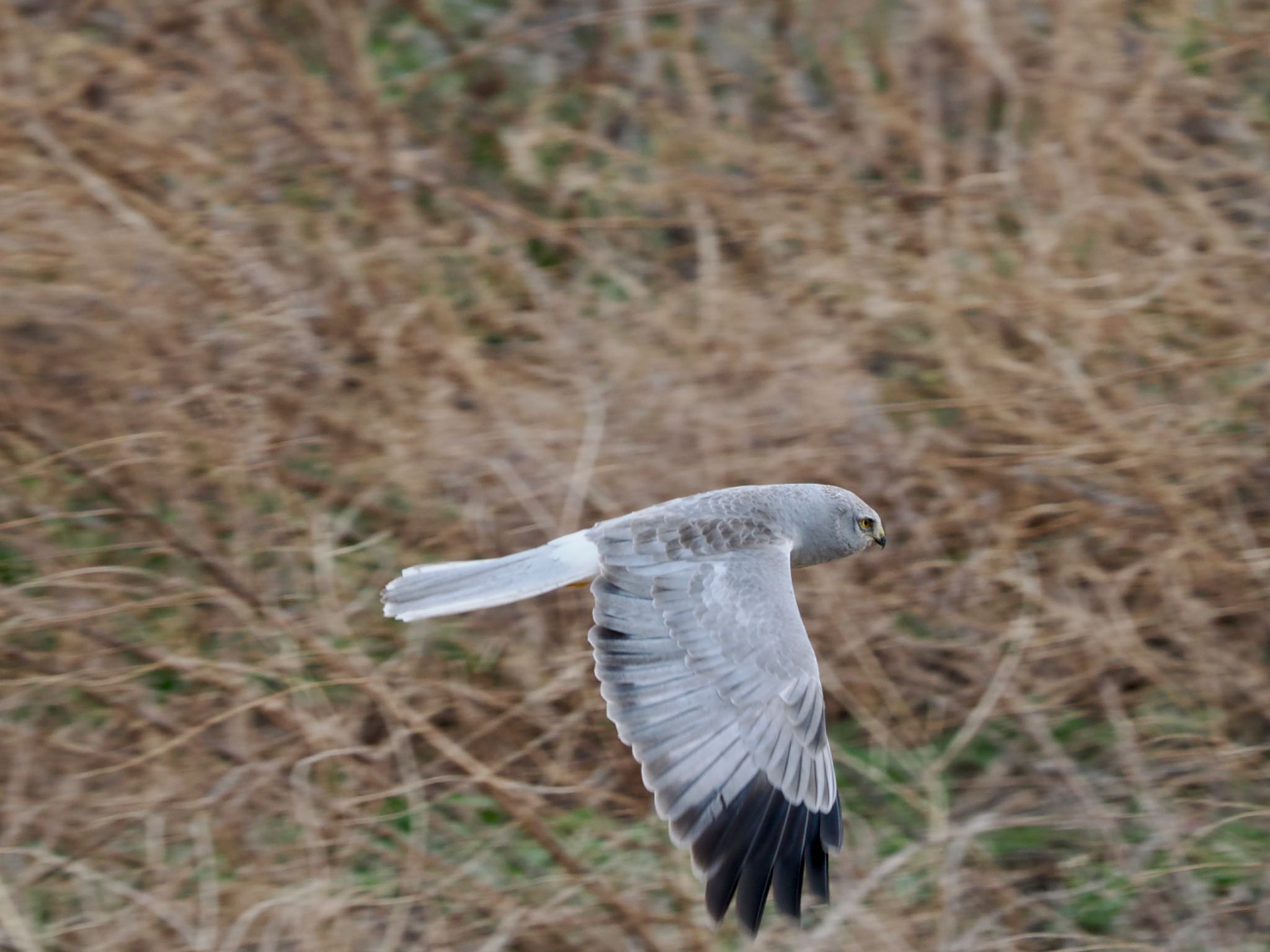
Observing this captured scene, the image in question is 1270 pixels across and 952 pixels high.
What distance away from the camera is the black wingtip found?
3.67 m

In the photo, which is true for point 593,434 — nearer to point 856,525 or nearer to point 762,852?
point 856,525

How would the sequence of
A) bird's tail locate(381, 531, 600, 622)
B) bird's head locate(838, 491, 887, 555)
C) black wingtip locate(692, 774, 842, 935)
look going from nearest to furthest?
black wingtip locate(692, 774, 842, 935)
bird's tail locate(381, 531, 600, 622)
bird's head locate(838, 491, 887, 555)

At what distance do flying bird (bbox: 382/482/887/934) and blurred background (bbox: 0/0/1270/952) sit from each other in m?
0.93

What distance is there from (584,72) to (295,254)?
2.09 m

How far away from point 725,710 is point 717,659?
147 mm

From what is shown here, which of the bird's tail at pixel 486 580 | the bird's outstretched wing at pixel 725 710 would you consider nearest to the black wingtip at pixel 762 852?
the bird's outstretched wing at pixel 725 710

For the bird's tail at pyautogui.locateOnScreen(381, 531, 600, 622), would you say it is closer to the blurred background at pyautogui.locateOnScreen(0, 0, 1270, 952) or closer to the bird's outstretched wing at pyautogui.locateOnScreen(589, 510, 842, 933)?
the bird's outstretched wing at pyautogui.locateOnScreen(589, 510, 842, 933)

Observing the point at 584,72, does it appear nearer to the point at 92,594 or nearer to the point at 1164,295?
the point at 1164,295

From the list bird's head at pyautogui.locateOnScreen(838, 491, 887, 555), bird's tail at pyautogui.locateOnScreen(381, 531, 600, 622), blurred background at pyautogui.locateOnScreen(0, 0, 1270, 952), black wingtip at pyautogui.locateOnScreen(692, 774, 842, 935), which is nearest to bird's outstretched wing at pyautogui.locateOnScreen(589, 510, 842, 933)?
black wingtip at pyautogui.locateOnScreen(692, 774, 842, 935)

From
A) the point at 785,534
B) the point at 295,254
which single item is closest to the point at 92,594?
the point at 295,254

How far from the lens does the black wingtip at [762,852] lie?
367 cm

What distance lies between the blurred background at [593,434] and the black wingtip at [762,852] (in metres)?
1.04

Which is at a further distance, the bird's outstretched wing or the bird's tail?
the bird's tail

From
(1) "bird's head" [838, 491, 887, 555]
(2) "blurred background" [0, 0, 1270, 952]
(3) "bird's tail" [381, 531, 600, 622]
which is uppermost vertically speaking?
(3) "bird's tail" [381, 531, 600, 622]
